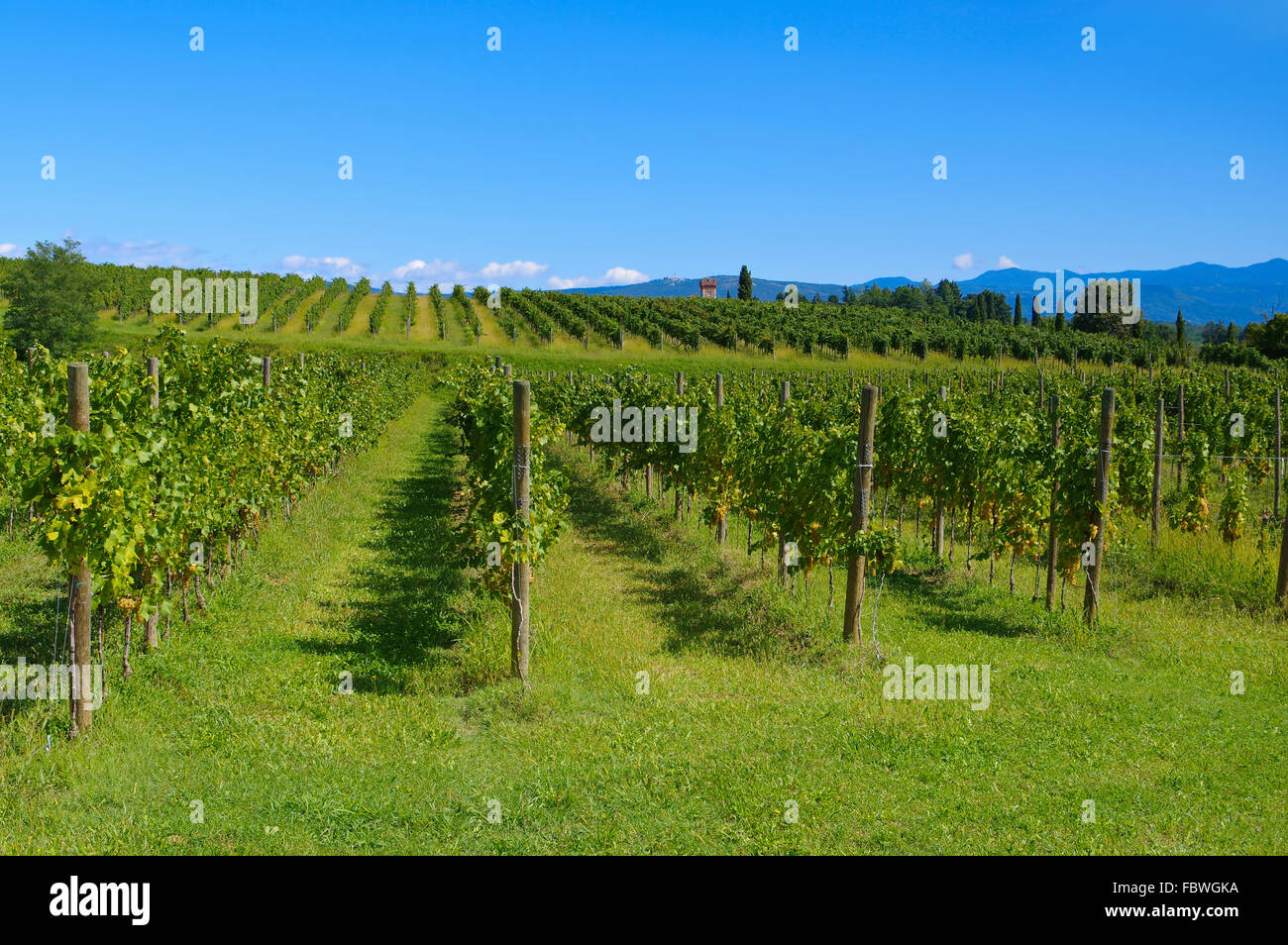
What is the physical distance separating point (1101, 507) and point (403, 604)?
8451 millimetres

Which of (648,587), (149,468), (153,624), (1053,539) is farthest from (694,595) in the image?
(149,468)

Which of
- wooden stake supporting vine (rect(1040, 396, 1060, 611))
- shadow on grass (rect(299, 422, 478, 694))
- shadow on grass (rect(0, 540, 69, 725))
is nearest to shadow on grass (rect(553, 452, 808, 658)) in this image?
shadow on grass (rect(299, 422, 478, 694))

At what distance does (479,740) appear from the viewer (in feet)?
22.5

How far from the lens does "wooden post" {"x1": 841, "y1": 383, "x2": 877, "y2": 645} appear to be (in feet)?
29.6

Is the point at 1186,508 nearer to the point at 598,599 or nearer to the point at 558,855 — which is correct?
the point at 598,599

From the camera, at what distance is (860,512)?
9.17 metres

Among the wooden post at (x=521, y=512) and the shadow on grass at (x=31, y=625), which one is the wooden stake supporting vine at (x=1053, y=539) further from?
the shadow on grass at (x=31, y=625)

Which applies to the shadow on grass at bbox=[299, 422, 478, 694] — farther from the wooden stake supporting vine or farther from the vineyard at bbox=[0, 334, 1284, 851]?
the wooden stake supporting vine

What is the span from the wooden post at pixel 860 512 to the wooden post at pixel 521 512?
3.36 metres

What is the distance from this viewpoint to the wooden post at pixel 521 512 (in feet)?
26.6

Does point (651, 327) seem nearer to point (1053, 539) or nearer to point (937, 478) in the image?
point (937, 478)

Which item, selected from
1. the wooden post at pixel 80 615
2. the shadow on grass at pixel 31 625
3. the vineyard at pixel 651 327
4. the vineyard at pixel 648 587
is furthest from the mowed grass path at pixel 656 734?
the vineyard at pixel 651 327

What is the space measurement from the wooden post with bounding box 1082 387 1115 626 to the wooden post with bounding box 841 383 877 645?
9.60 feet
